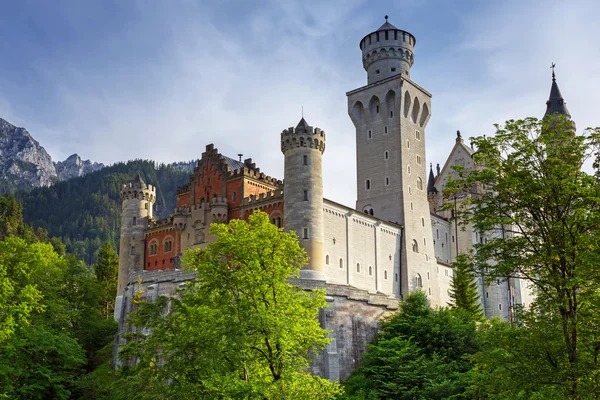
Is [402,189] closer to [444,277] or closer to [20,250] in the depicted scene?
[444,277]

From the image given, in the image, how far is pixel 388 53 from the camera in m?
70.8

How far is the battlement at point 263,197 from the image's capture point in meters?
55.9

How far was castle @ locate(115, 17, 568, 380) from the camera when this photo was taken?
5150cm

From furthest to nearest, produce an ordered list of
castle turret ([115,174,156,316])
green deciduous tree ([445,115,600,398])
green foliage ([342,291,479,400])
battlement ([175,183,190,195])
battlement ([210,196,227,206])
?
battlement ([175,183,190,195]) → castle turret ([115,174,156,316]) → battlement ([210,196,227,206]) → green foliage ([342,291,479,400]) → green deciduous tree ([445,115,600,398])

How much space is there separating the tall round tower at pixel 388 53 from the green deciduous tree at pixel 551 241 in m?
47.6

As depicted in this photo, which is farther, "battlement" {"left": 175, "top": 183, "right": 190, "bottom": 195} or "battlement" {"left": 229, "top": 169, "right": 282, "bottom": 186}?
"battlement" {"left": 175, "top": 183, "right": 190, "bottom": 195}

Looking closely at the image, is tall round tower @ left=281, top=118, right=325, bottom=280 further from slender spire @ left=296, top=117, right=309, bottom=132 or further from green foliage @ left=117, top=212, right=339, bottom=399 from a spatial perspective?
green foliage @ left=117, top=212, right=339, bottom=399

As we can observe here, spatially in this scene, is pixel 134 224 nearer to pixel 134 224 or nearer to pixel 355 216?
pixel 134 224

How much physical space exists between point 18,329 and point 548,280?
32258 mm

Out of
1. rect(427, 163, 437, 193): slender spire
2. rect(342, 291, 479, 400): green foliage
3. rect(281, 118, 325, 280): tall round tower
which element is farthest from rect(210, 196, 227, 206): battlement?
rect(427, 163, 437, 193): slender spire

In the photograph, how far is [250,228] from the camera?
3669cm

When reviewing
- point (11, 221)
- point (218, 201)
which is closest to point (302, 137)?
point (218, 201)

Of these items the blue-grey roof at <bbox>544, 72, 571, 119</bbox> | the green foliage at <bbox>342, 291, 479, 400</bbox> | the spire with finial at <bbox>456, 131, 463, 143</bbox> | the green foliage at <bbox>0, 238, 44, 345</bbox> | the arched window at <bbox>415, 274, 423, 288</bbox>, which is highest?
the blue-grey roof at <bbox>544, 72, 571, 119</bbox>

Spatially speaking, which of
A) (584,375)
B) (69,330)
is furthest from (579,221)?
(69,330)
